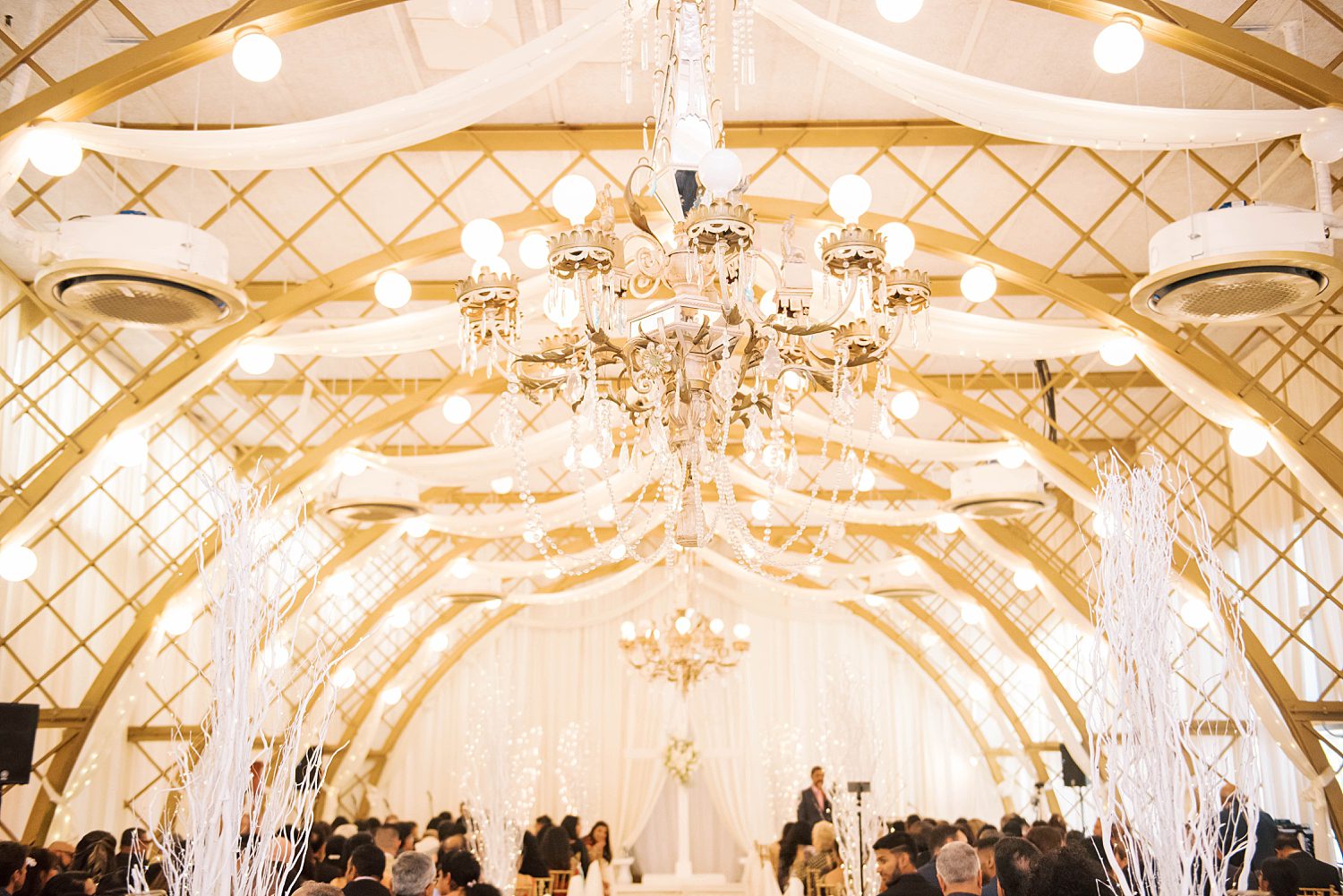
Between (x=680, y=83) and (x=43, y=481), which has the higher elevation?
(x=680, y=83)

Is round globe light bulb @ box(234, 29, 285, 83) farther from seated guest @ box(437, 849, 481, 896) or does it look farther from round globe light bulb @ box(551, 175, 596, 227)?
seated guest @ box(437, 849, 481, 896)

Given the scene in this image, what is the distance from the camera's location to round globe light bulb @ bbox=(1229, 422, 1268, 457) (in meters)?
6.84

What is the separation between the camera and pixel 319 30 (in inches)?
257

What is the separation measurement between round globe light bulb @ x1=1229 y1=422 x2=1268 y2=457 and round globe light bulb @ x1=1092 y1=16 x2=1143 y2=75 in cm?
279

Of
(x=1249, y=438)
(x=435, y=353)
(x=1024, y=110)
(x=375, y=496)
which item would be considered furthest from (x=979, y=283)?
(x=375, y=496)

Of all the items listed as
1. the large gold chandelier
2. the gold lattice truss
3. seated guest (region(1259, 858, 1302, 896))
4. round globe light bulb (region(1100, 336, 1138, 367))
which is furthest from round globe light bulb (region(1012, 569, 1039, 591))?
the large gold chandelier

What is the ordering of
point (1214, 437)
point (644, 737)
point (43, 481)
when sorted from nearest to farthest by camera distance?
point (43, 481)
point (1214, 437)
point (644, 737)

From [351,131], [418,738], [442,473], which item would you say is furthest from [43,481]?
[418,738]

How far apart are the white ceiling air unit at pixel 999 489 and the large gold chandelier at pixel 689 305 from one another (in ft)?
13.7

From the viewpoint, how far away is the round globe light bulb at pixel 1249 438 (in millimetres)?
6844

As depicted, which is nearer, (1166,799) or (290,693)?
(1166,799)

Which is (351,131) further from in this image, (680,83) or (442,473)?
(442,473)

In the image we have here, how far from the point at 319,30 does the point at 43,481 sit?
3.20 m

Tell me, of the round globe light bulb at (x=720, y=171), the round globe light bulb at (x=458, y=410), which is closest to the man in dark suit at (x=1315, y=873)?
the round globe light bulb at (x=720, y=171)
